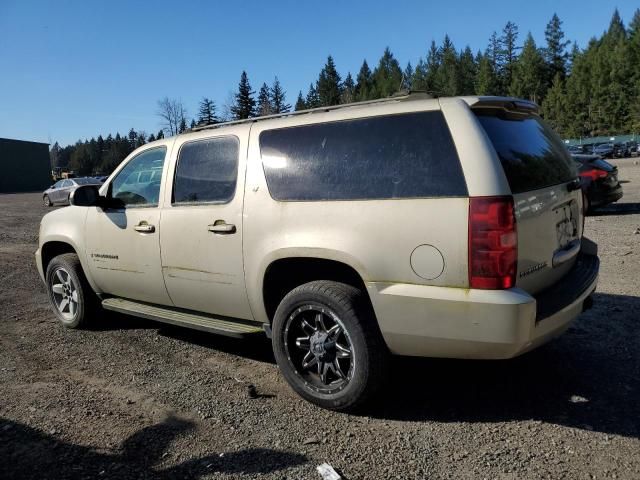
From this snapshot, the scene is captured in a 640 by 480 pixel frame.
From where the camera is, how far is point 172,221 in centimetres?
430

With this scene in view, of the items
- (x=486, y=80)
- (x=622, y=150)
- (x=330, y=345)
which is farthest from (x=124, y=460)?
(x=486, y=80)

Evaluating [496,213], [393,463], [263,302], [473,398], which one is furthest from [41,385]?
[496,213]

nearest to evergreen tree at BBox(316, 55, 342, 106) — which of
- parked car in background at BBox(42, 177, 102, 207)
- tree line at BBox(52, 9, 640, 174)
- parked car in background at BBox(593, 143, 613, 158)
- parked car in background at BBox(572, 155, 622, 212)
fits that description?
tree line at BBox(52, 9, 640, 174)

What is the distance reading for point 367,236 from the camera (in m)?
3.18

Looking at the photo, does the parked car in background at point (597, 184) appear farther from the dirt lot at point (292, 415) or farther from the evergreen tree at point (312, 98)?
the evergreen tree at point (312, 98)

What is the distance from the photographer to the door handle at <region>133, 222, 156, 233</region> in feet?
14.6

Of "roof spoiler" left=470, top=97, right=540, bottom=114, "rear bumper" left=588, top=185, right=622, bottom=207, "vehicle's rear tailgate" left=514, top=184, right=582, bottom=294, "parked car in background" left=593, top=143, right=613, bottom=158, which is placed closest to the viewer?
"vehicle's rear tailgate" left=514, top=184, right=582, bottom=294

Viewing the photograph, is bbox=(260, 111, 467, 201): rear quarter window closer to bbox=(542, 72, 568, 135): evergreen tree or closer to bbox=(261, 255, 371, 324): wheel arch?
bbox=(261, 255, 371, 324): wheel arch

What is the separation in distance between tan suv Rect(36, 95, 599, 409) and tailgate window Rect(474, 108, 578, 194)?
15 millimetres

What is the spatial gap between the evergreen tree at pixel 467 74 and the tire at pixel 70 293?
11069cm

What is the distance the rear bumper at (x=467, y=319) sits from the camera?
9.34 ft

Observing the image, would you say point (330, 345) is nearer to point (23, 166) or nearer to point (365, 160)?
point (365, 160)

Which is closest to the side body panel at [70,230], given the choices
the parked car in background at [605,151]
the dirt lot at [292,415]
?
the dirt lot at [292,415]

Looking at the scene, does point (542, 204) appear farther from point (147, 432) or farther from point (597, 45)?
point (597, 45)
